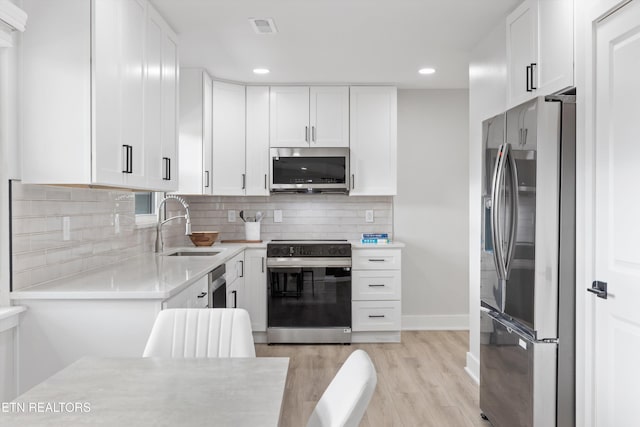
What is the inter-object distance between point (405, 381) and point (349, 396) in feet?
8.49

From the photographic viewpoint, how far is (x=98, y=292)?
206cm

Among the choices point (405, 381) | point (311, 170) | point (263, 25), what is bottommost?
point (405, 381)

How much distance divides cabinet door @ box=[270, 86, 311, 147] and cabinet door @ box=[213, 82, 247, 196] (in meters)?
0.30

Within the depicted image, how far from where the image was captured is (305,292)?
437cm

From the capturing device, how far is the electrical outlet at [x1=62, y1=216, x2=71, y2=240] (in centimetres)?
244

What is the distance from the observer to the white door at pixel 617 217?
69.7 inches

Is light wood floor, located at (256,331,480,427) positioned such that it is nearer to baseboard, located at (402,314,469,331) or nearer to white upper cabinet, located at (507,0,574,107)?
baseboard, located at (402,314,469,331)

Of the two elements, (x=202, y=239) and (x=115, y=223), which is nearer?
(x=115, y=223)

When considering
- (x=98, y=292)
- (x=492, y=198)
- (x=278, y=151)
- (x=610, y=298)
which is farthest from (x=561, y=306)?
Answer: (x=278, y=151)

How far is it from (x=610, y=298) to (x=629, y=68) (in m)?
0.89

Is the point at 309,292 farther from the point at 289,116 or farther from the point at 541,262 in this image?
the point at 541,262

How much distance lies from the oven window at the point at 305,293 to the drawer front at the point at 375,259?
0.49 ft

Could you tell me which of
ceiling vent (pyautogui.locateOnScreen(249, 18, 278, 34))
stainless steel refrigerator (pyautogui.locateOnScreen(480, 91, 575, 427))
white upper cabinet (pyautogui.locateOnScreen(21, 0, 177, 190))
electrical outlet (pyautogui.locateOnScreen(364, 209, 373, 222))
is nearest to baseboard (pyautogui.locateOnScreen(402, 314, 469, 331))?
electrical outlet (pyautogui.locateOnScreen(364, 209, 373, 222))

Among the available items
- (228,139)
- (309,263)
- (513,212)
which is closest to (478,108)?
(513,212)
